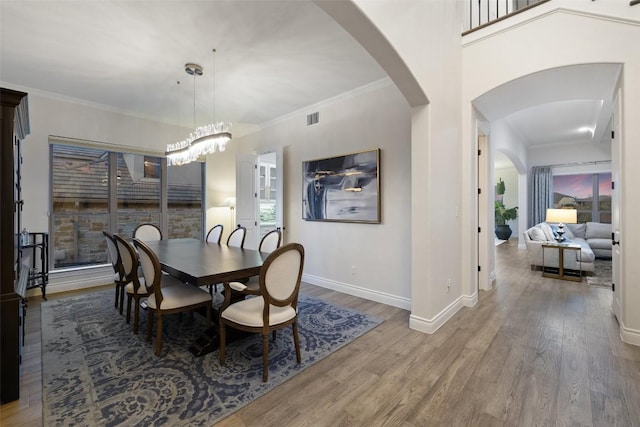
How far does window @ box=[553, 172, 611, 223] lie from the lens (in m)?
7.74

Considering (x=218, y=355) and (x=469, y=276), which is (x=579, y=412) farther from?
(x=218, y=355)

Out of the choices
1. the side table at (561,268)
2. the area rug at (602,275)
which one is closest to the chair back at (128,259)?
the side table at (561,268)

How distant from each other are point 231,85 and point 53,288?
3991 millimetres

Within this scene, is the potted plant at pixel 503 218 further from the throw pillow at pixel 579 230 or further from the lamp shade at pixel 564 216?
the lamp shade at pixel 564 216

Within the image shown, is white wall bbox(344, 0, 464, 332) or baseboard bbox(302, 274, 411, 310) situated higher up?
white wall bbox(344, 0, 464, 332)

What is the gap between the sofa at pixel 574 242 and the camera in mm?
4848

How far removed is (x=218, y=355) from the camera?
234 cm

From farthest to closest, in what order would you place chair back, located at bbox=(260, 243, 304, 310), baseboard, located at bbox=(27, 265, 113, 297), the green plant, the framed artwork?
the green plant → baseboard, located at bbox=(27, 265, 113, 297) → the framed artwork → chair back, located at bbox=(260, 243, 304, 310)

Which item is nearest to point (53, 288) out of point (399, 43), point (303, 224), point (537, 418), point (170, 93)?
point (170, 93)

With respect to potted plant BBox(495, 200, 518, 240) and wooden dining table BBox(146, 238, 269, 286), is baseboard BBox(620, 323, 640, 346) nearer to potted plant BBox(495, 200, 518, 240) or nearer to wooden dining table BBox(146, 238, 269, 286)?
wooden dining table BBox(146, 238, 269, 286)

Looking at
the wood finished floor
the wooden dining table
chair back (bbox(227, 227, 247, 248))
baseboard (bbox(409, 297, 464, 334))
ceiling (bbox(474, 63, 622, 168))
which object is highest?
ceiling (bbox(474, 63, 622, 168))

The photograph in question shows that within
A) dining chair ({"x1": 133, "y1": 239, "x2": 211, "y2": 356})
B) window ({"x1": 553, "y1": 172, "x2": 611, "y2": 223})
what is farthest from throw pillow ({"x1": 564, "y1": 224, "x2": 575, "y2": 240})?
dining chair ({"x1": 133, "y1": 239, "x2": 211, "y2": 356})

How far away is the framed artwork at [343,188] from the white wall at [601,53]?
5.80ft

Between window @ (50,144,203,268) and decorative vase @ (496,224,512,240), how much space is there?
1044cm
